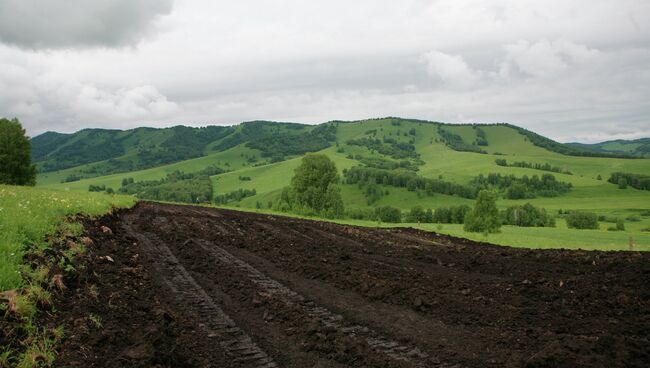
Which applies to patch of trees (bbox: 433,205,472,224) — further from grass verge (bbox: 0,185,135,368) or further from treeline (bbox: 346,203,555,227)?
grass verge (bbox: 0,185,135,368)

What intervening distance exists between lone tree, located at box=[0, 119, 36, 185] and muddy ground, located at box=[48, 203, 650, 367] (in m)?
53.6

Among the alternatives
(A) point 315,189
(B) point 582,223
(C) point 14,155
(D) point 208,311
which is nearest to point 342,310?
(D) point 208,311

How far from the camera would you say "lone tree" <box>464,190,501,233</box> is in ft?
167

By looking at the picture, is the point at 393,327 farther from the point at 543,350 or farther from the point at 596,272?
the point at 596,272

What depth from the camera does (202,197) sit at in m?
173

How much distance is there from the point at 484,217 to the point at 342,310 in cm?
4587

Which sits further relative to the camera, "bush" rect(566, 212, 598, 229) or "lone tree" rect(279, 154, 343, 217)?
"bush" rect(566, 212, 598, 229)

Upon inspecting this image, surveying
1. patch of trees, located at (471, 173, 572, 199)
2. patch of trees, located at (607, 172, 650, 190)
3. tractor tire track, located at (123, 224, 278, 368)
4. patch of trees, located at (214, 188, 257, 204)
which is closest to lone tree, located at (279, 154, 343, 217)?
tractor tire track, located at (123, 224, 278, 368)

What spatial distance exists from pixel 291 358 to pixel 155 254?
11415mm

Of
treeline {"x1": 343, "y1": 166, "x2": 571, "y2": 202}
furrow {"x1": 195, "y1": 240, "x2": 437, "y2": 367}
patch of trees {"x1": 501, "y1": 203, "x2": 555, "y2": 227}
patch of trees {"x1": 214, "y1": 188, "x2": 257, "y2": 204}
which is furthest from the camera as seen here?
patch of trees {"x1": 214, "y1": 188, "x2": 257, "y2": 204}

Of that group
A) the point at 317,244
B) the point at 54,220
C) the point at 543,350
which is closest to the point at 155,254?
the point at 54,220

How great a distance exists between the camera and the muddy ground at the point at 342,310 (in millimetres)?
8078

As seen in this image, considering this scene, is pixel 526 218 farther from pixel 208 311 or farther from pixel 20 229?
pixel 20 229

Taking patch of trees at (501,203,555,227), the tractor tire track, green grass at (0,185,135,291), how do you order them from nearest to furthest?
1. the tractor tire track
2. green grass at (0,185,135,291)
3. patch of trees at (501,203,555,227)
